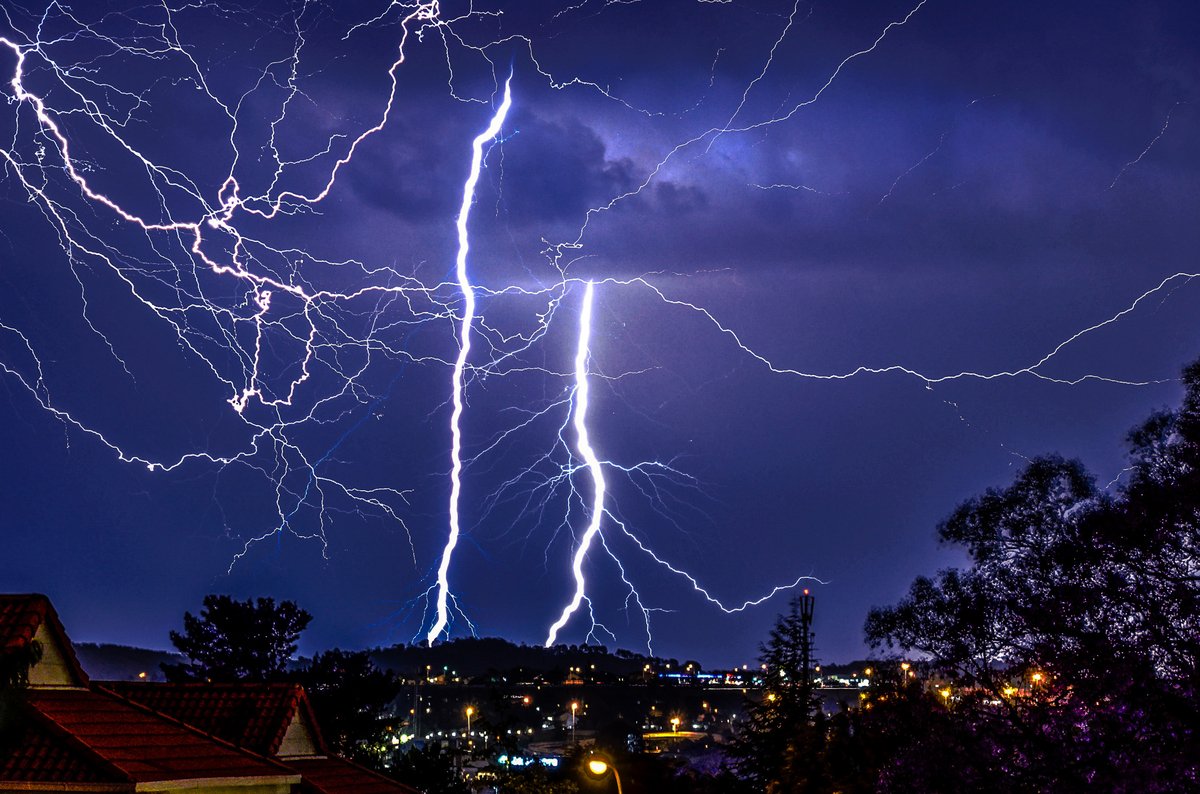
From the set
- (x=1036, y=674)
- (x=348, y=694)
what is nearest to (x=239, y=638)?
(x=348, y=694)

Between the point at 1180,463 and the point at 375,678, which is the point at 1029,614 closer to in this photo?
the point at 1180,463

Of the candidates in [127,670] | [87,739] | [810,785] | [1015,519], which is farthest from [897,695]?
[127,670]

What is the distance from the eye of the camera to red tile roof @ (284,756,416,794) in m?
13.5

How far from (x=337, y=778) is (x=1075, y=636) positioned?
28.1 feet

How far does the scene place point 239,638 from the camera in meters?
31.0

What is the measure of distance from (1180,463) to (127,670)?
90029 millimetres

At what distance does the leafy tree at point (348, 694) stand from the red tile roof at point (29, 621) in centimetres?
1235

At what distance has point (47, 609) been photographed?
440 inches

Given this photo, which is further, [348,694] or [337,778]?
[348,694]

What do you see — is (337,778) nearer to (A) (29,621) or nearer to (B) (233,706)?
(B) (233,706)

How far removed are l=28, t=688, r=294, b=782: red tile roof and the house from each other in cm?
2

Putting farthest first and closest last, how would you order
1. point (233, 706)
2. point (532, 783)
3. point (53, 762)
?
1. point (532, 783)
2. point (233, 706)
3. point (53, 762)

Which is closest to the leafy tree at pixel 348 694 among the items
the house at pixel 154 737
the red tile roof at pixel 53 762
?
the house at pixel 154 737

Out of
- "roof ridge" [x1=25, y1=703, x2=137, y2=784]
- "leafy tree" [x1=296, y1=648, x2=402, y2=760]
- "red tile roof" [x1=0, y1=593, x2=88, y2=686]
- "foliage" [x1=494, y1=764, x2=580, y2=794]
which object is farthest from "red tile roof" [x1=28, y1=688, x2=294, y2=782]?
"leafy tree" [x1=296, y1=648, x2=402, y2=760]
